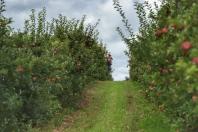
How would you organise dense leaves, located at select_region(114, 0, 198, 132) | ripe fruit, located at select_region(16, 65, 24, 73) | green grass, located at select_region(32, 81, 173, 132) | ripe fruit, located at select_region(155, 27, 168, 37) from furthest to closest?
green grass, located at select_region(32, 81, 173, 132)
ripe fruit, located at select_region(16, 65, 24, 73)
ripe fruit, located at select_region(155, 27, 168, 37)
dense leaves, located at select_region(114, 0, 198, 132)

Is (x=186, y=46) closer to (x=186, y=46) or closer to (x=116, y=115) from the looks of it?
(x=186, y=46)

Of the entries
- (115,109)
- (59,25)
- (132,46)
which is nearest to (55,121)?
(115,109)

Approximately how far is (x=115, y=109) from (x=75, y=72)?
3.34m

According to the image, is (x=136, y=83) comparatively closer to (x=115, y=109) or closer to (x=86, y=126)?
(x=115, y=109)

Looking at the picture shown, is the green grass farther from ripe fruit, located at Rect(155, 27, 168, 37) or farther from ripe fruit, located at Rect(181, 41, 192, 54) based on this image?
ripe fruit, located at Rect(181, 41, 192, 54)

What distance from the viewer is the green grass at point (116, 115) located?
73.7ft

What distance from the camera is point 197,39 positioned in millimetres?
9195

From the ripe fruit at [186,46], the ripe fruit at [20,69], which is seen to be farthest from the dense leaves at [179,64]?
the ripe fruit at [20,69]

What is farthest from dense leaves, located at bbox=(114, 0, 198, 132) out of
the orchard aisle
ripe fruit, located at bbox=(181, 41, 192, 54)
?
the orchard aisle

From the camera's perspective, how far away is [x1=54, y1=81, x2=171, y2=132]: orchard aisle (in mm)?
22459

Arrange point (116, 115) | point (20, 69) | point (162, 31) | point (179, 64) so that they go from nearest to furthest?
1. point (179, 64)
2. point (162, 31)
3. point (20, 69)
4. point (116, 115)

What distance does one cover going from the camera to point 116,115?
24875mm

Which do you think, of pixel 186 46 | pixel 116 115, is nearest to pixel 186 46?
pixel 186 46

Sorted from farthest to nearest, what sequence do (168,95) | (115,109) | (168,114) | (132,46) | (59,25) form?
(59,25) < (132,46) < (115,109) < (168,114) < (168,95)
